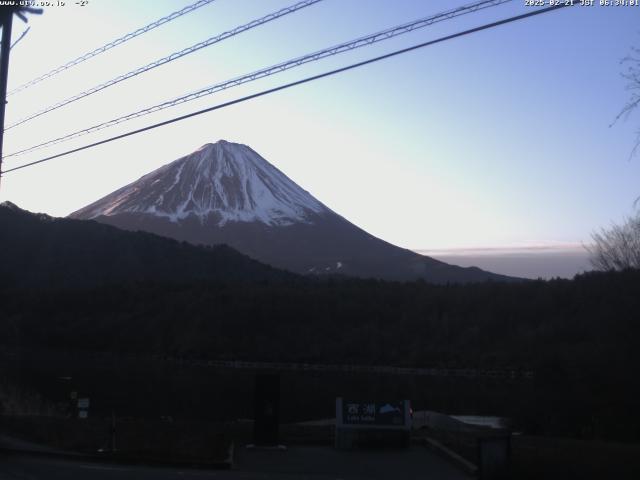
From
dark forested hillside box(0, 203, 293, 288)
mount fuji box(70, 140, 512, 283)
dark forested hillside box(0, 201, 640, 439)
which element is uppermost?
mount fuji box(70, 140, 512, 283)

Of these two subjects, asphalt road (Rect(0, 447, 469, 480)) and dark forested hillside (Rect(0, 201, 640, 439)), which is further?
dark forested hillside (Rect(0, 201, 640, 439))

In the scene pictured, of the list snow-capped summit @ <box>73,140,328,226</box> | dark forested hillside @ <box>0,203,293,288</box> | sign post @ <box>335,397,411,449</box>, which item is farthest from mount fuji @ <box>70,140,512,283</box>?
sign post @ <box>335,397,411,449</box>

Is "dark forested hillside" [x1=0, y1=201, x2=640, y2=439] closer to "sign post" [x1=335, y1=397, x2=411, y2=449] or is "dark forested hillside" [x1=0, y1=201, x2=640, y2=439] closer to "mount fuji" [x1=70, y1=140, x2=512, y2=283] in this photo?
"mount fuji" [x1=70, y1=140, x2=512, y2=283]

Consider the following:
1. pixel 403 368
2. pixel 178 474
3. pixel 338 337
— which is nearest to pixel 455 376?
pixel 403 368

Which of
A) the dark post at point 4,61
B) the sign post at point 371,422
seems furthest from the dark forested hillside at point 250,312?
the dark post at point 4,61

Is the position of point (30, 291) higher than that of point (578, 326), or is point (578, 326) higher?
point (30, 291)

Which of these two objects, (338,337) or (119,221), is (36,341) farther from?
(119,221)

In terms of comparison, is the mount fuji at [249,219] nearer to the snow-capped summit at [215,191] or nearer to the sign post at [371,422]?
the snow-capped summit at [215,191]
